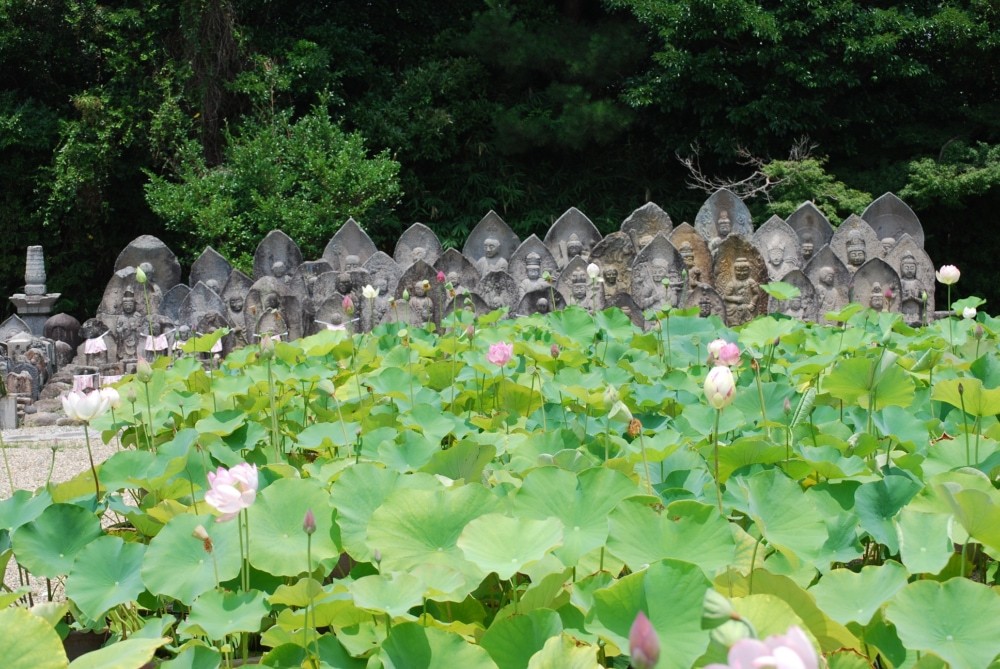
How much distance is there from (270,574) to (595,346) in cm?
154

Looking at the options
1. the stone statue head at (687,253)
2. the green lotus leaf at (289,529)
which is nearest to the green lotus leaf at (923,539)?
the green lotus leaf at (289,529)

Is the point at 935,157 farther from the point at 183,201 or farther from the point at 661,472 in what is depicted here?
the point at 661,472

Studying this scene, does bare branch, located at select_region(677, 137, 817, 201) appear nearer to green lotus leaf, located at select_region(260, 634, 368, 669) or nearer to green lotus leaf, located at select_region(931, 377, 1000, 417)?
green lotus leaf, located at select_region(931, 377, 1000, 417)

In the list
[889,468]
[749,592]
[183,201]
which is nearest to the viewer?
[749,592]

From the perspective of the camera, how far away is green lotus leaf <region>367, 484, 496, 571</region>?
1057 millimetres

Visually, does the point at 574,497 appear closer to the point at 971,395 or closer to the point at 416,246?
the point at 971,395

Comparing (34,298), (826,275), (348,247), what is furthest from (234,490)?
(34,298)

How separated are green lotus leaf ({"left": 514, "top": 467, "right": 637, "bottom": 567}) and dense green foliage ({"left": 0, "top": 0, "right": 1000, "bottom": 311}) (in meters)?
9.71

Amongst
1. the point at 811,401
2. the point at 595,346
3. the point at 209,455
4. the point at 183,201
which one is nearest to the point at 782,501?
the point at 811,401

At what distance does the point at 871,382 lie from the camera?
151 cm

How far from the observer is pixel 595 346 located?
2605 mm

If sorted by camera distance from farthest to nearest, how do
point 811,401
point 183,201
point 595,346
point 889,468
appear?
point 183,201 < point 595,346 < point 811,401 < point 889,468

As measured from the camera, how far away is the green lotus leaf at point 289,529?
1.13m

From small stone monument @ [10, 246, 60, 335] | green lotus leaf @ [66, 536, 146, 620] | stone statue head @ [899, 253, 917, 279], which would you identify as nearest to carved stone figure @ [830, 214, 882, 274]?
stone statue head @ [899, 253, 917, 279]
